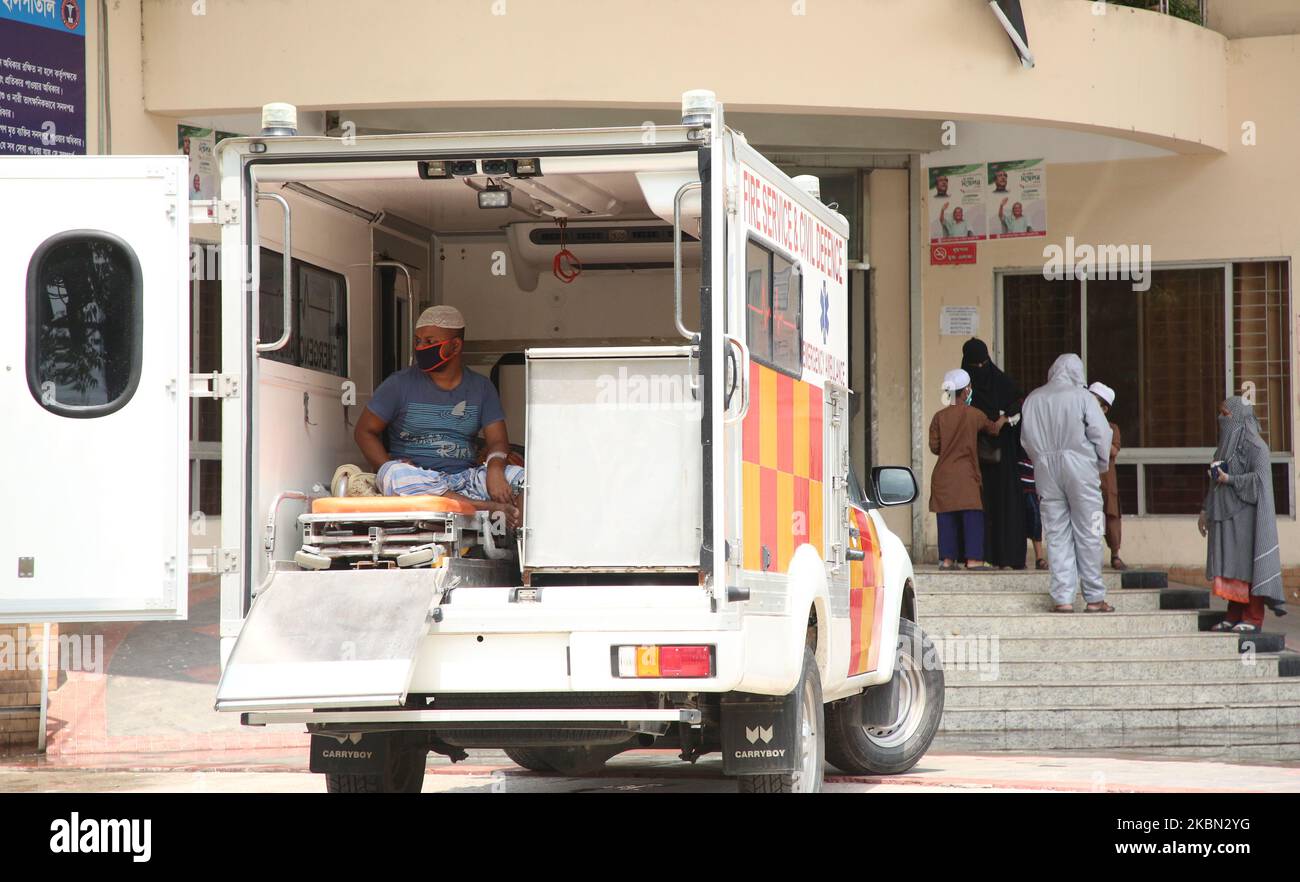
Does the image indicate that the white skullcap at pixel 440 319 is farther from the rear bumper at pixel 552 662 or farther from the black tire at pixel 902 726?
the black tire at pixel 902 726

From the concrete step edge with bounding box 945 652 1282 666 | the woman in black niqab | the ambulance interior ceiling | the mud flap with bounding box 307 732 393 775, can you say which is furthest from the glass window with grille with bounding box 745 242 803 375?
the woman in black niqab

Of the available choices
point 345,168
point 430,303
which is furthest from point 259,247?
point 430,303

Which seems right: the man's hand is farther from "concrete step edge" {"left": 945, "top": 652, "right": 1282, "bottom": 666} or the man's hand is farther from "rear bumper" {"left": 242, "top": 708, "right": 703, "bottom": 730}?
"concrete step edge" {"left": 945, "top": 652, "right": 1282, "bottom": 666}

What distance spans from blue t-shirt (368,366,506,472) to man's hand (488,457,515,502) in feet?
1.28

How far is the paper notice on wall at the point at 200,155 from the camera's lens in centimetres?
1254

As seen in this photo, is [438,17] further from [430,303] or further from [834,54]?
[430,303]

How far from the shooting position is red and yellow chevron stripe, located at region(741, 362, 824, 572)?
19.2 feet

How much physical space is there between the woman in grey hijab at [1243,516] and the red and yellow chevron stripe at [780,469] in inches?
203

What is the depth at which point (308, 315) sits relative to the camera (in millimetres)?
6945

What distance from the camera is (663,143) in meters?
5.75

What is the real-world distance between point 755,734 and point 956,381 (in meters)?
6.85

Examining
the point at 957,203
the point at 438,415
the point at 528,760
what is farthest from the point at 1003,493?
the point at 438,415

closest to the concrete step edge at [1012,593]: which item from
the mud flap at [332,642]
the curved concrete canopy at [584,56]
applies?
the curved concrete canopy at [584,56]
